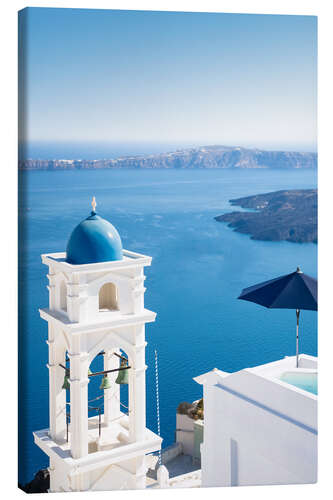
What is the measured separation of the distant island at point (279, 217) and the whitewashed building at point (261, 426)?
2.44m

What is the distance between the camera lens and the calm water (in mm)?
8242

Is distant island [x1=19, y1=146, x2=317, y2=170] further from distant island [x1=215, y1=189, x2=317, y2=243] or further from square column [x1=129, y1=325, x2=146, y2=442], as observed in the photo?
square column [x1=129, y1=325, x2=146, y2=442]

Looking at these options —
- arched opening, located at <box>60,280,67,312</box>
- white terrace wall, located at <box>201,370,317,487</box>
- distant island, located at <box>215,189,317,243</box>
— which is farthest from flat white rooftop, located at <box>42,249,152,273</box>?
distant island, located at <box>215,189,317,243</box>

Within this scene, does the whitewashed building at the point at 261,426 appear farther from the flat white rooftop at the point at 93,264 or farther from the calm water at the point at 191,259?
the calm water at the point at 191,259

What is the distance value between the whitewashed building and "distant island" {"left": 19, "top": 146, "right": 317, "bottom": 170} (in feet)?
9.55

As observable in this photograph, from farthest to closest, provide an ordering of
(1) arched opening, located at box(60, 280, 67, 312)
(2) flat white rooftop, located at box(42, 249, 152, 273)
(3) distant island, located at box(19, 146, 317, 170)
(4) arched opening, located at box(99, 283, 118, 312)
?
(3) distant island, located at box(19, 146, 317, 170), (4) arched opening, located at box(99, 283, 118, 312), (1) arched opening, located at box(60, 280, 67, 312), (2) flat white rooftop, located at box(42, 249, 152, 273)

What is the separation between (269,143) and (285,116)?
2.05 ft

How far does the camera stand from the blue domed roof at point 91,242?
18.2 ft

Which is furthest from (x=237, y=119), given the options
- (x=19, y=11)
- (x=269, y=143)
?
(x=19, y=11)

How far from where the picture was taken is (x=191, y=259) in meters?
9.05

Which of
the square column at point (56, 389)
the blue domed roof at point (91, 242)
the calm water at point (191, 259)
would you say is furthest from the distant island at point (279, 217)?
the square column at point (56, 389)

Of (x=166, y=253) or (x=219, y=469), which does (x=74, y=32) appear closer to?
(x=166, y=253)

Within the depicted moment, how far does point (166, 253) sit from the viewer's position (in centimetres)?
927

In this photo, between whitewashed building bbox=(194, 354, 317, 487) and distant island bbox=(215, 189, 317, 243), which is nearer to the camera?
whitewashed building bbox=(194, 354, 317, 487)
